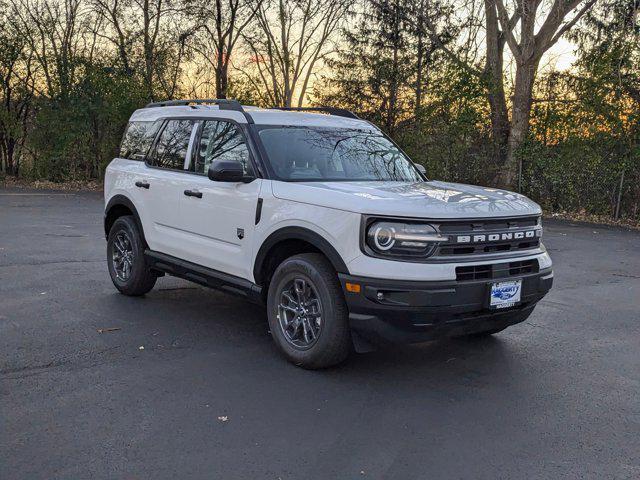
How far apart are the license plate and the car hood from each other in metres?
0.49

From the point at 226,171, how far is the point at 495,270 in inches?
84.1

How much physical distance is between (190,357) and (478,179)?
46.8ft

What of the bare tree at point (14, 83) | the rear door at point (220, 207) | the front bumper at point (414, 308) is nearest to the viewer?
the front bumper at point (414, 308)

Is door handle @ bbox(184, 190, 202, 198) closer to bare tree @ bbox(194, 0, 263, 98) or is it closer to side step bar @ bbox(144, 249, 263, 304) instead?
side step bar @ bbox(144, 249, 263, 304)

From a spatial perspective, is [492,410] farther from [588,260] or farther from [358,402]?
[588,260]

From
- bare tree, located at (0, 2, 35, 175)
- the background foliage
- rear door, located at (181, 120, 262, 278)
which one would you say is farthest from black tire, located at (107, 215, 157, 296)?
bare tree, located at (0, 2, 35, 175)

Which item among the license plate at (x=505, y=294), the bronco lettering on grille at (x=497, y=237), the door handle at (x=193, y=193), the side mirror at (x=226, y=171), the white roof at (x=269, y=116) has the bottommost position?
the license plate at (x=505, y=294)

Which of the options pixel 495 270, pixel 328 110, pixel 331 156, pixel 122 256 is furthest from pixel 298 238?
pixel 122 256

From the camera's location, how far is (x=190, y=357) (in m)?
5.00

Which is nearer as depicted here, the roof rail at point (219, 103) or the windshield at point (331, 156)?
the windshield at point (331, 156)

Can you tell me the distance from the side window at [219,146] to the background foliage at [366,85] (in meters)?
12.6

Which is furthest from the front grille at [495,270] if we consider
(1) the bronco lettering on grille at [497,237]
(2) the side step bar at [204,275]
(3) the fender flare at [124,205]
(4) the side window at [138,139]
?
(4) the side window at [138,139]

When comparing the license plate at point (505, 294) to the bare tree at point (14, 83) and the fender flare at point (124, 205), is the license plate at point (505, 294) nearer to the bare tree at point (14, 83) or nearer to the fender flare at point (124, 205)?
the fender flare at point (124, 205)

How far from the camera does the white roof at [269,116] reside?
5681mm
